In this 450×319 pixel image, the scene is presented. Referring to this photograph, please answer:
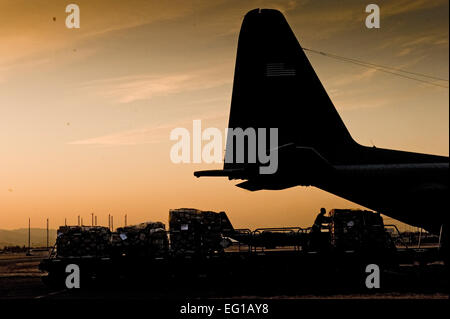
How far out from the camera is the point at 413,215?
54.4 feet

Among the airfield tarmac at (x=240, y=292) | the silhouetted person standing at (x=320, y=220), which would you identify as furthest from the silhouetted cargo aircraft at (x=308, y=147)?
the silhouetted person standing at (x=320, y=220)

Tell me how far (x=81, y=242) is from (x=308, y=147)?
10.5m

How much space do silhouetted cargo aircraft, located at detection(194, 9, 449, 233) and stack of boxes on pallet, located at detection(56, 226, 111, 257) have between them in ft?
25.6

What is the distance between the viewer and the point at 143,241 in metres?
20.3

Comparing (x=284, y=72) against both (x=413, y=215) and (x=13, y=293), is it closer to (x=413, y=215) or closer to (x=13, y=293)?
(x=413, y=215)

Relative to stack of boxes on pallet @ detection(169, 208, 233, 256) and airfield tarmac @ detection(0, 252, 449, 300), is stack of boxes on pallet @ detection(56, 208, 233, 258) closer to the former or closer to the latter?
stack of boxes on pallet @ detection(169, 208, 233, 256)

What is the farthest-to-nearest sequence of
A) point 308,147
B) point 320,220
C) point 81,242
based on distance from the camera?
1. point 81,242
2. point 320,220
3. point 308,147

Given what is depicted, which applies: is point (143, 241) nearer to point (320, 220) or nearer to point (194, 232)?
point (194, 232)

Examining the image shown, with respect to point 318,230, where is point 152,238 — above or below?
below

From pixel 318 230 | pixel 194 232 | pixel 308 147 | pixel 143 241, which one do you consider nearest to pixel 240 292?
pixel 194 232

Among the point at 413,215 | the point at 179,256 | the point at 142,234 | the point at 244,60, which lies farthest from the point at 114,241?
the point at 413,215

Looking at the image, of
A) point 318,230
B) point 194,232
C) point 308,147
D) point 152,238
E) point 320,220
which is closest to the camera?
point 308,147
